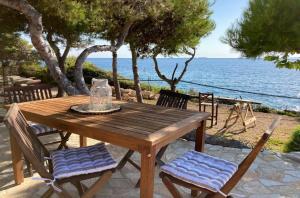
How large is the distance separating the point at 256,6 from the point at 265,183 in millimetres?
2935

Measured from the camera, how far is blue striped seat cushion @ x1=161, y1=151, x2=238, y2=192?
2006mm

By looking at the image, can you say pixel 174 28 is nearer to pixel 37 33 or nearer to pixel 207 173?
pixel 37 33

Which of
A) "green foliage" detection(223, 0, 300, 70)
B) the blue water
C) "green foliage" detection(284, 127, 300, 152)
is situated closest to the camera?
"green foliage" detection(223, 0, 300, 70)

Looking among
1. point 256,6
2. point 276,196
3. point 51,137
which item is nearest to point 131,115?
point 276,196

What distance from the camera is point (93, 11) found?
5.50m

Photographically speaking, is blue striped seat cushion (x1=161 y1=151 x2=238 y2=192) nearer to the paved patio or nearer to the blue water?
the paved patio

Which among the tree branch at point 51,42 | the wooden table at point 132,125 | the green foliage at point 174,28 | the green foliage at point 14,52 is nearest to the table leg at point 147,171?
the wooden table at point 132,125

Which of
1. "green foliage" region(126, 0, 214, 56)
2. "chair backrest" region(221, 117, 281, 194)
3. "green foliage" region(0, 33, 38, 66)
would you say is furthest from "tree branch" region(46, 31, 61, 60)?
"chair backrest" region(221, 117, 281, 194)

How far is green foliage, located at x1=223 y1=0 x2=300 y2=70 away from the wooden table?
250 cm

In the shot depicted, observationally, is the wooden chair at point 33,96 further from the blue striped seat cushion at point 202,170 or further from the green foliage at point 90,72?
the green foliage at point 90,72

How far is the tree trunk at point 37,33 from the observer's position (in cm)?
425

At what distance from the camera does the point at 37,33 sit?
4367 mm

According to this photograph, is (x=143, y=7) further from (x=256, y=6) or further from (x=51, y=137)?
(x=51, y=137)

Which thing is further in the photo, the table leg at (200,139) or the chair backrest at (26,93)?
the chair backrest at (26,93)
